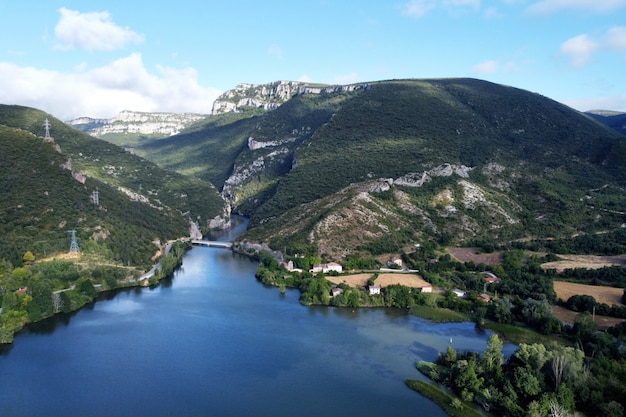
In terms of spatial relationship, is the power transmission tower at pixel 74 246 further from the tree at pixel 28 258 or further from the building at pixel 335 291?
the building at pixel 335 291

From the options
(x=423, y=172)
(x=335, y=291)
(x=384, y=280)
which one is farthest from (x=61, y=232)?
(x=423, y=172)

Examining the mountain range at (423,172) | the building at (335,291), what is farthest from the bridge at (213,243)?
the building at (335,291)

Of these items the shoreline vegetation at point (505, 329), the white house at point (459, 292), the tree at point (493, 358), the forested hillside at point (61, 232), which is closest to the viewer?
the shoreline vegetation at point (505, 329)

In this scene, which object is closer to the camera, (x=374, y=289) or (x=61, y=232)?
(x=374, y=289)

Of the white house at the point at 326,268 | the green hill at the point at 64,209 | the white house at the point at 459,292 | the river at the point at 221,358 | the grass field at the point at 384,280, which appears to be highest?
the green hill at the point at 64,209

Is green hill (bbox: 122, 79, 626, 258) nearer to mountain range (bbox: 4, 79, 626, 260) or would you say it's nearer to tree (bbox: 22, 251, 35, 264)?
mountain range (bbox: 4, 79, 626, 260)

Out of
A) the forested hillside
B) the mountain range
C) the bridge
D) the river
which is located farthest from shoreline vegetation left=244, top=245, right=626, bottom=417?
the forested hillside

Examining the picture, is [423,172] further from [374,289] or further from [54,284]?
[54,284]

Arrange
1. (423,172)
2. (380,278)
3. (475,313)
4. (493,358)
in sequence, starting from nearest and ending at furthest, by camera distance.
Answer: (493,358) → (475,313) → (380,278) → (423,172)
